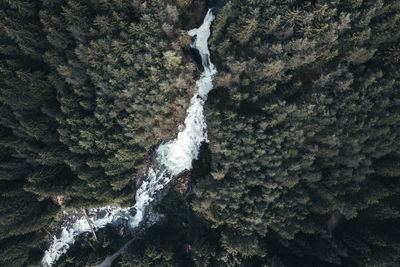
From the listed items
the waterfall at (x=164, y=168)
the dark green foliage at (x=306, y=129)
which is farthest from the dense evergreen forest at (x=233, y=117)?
the waterfall at (x=164, y=168)

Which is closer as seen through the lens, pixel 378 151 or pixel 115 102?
pixel 378 151

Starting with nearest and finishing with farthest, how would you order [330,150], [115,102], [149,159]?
[330,150] < [115,102] < [149,159]

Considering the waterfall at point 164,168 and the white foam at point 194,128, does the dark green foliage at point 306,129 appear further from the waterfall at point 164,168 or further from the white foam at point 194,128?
the waterfall at point 164,168

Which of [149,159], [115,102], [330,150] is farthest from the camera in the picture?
[149,159]

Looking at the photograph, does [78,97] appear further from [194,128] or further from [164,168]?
[194,128]

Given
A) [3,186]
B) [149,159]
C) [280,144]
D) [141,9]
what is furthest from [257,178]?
[3,186]

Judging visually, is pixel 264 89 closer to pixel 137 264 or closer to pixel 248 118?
pixel 248 118

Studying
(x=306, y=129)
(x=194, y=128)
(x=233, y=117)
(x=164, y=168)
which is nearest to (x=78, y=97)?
(x=164, y=168)

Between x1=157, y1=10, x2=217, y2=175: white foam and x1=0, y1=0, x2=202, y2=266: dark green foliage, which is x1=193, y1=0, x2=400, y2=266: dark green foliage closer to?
x1=157, y1=10, x2=217, y2=175: white foam
